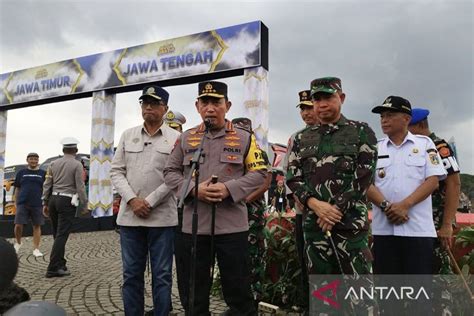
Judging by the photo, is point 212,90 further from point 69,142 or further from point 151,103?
point 69,142

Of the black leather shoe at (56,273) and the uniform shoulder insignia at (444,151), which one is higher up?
the uniform shoulder insignia at (444,151)

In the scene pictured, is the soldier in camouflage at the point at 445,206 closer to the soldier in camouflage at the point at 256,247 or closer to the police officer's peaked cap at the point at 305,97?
the police officer's peaked cap at the point at 305,97

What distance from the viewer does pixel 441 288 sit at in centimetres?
312

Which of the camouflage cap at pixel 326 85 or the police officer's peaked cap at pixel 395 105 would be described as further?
the police officer's peaked cap at pixel 395 105

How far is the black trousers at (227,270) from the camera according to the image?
2832 mm

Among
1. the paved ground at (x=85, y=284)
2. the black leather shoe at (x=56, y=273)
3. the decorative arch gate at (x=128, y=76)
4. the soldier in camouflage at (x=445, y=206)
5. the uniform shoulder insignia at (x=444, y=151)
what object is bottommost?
the paved ground at (x=85, y=284)

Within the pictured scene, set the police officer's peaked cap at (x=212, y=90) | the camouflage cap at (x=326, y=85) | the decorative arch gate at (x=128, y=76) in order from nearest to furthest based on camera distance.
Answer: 1. the camouflage cap at (x=326, y=85)
2. the police officer's peaked cap at (x=212, y=90)
3. the decorative arch gate at (x=128, y=76)

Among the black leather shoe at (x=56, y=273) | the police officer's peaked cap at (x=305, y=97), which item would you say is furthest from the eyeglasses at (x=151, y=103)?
the black leather shoe at (x=56, y=273)

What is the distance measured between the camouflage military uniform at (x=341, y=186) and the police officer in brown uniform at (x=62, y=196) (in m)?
4.34

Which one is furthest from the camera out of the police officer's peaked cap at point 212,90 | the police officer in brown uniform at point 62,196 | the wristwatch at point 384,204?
the police officer in brown uniform at point 62,196

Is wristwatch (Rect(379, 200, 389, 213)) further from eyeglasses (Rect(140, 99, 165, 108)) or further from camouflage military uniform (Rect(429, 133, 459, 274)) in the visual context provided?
eyeglasses (Rect(140, 99, 165, 108))

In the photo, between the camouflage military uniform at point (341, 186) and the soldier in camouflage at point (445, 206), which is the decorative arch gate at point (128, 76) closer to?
the soldier in camouflage at point (445, 206)

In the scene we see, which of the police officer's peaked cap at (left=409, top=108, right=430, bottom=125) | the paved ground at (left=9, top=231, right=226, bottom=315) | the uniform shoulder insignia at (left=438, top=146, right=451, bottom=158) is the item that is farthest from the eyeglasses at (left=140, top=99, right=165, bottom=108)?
the uniform shoulder insignia at (left=438, top=146, right=451, bottom=158)

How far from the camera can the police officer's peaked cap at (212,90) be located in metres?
3.00
